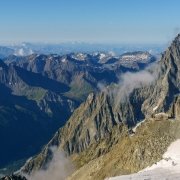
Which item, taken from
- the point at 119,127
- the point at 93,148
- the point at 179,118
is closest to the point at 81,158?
the point at 93,148

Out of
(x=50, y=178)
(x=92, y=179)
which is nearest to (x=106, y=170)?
(x=92, y=179)

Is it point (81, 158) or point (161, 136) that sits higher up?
point (161, 136)

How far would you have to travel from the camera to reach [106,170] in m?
99.2

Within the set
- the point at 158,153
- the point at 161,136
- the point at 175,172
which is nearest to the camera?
the point at 175,172

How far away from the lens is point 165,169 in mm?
73500

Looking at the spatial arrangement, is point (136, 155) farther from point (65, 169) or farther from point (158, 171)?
point (65, 169)

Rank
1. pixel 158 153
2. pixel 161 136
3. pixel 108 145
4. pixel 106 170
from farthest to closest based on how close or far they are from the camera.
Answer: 1. pixel 108 145
2. pixel 106 170
3. pixel 161 136
4. pixel 158 153

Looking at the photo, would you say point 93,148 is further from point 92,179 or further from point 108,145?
point 92,179

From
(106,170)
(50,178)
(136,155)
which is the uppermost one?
(136,155)

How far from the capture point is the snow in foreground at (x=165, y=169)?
6906 cm

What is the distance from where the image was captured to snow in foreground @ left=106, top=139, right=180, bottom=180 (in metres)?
69.1

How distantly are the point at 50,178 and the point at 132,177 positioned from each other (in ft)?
443

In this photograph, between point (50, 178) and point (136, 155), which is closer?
point (136, 155)

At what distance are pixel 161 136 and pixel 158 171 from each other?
18.9 meters
